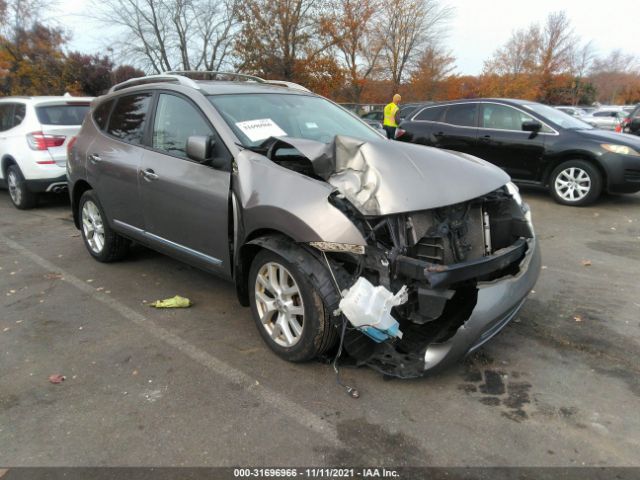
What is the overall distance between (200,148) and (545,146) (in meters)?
6.23

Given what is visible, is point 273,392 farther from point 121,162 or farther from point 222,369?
point 121,162

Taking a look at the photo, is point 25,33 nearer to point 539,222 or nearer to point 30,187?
point 30,187

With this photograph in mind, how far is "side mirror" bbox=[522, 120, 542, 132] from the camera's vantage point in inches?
296

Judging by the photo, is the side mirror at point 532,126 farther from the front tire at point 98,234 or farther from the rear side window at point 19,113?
the rear side window at point 19,113

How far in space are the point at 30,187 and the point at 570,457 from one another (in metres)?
8.06

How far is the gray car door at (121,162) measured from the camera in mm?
4211

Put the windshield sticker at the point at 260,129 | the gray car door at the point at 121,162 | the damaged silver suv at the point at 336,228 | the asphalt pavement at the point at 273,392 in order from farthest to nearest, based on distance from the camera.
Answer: the gray car door at the point at 121,162
the windshield sticker at the point at 260,129
the damaged silver suv at the point at 336,228
the asphalt pavement at the point at 273,392

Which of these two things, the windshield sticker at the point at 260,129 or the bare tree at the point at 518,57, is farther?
the bare tree at the point at 518,57

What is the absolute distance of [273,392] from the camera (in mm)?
2838

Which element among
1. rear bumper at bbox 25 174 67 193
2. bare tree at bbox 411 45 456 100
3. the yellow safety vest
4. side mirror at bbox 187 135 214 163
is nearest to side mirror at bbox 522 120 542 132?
the yellow safety vest

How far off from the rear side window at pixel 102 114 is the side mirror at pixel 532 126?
20.3 feet

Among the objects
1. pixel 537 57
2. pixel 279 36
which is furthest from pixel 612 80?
pixel 279 36

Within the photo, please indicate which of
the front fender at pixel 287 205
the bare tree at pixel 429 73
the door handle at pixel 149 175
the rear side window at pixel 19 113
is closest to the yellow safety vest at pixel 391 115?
the rear side window at pixel 19 113

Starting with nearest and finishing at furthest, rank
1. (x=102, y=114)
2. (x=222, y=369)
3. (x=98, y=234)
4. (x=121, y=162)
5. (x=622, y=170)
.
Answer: (x=222, y=369), (x=121, y=162), (x=102, y=114), (x=98, y=234), (x=622, y=170)
